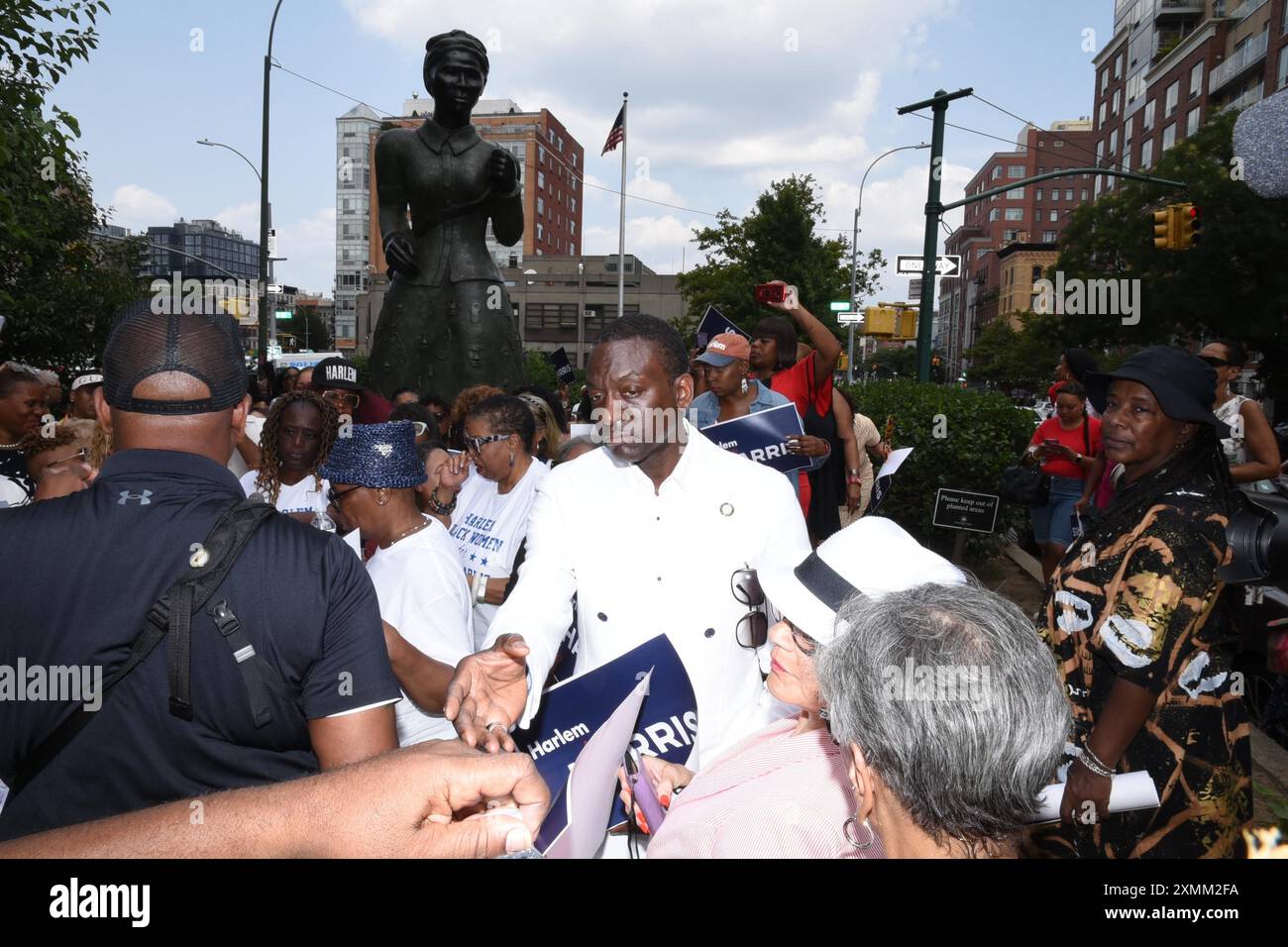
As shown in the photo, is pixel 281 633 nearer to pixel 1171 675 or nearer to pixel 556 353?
pixel 1171 675

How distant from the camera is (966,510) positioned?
6.79m

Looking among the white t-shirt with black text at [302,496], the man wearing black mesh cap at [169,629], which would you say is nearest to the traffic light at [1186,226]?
the white t-shirt with black text at [302,496]

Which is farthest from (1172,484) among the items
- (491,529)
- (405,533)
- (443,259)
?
(443,259)

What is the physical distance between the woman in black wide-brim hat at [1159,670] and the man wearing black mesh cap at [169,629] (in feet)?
6.18

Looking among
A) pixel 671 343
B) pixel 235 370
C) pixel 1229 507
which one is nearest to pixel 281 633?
pixel 235 370

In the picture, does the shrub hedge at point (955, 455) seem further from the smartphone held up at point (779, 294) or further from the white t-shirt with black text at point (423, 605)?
the white t-shirt with black text at point (423, 605)

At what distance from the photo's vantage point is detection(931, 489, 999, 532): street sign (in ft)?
21.9

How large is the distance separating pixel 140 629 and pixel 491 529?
288cm

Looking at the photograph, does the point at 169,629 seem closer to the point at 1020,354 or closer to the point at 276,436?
the point at 276,436

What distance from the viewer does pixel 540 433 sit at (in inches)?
228

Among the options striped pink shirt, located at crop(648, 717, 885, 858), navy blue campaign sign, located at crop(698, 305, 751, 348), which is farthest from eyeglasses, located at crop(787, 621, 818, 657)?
navy blue campaign sign, located at crop(698, 305, 751, 348)

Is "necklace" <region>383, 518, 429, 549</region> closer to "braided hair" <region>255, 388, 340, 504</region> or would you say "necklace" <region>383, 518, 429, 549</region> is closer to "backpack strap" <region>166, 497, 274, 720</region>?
"backpack strap" <region>166, 497, 274, 720</region>

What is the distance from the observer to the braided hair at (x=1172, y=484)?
268cm
